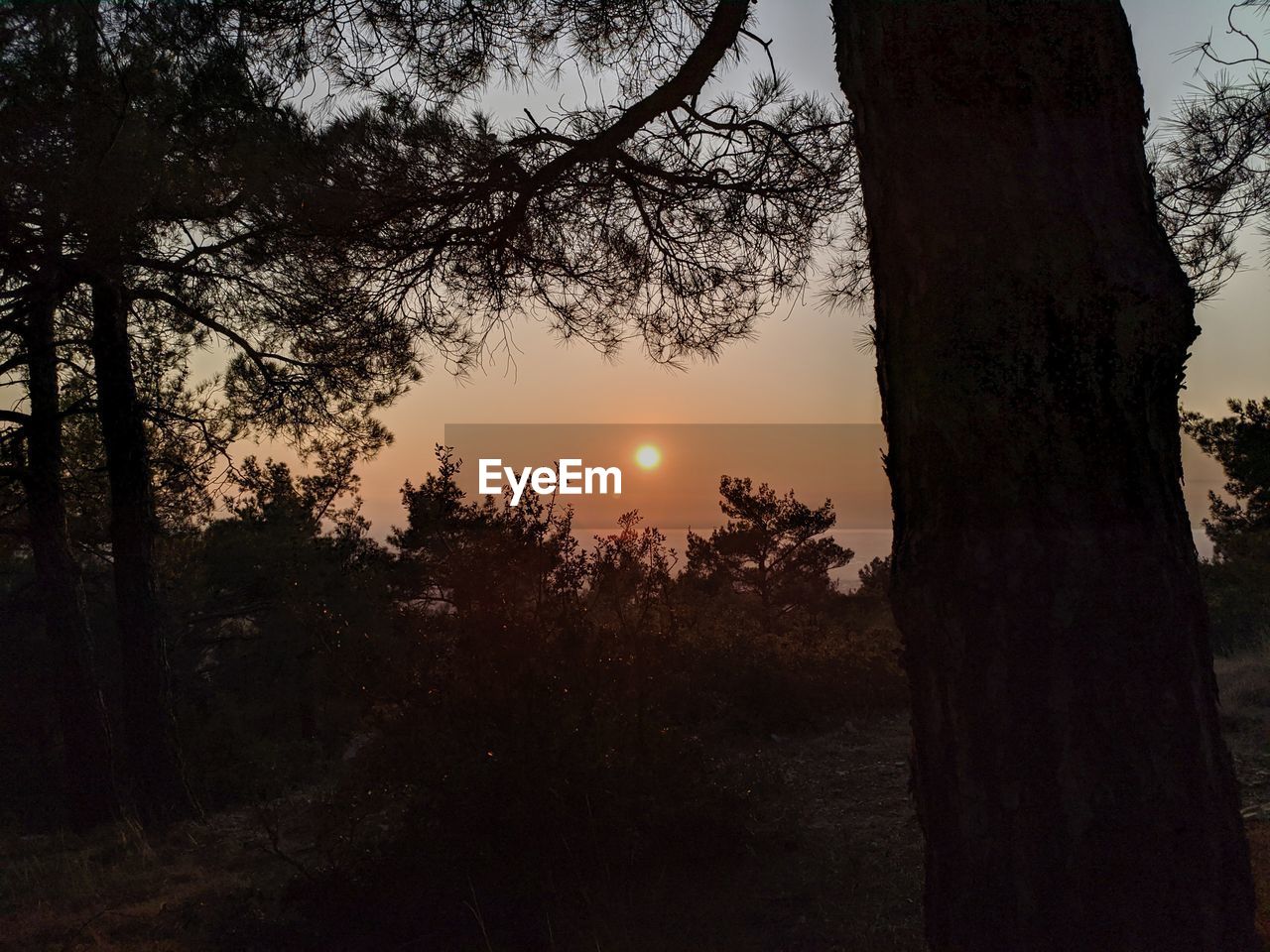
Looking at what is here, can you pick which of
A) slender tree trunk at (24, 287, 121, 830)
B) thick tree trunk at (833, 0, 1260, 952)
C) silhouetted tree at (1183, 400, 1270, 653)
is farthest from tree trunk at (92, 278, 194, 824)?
silhouetted tree at (1183, 400, 1270, 653)

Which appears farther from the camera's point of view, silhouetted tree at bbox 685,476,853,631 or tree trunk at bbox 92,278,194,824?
silhouetted tree at bbox 685,476,853,631

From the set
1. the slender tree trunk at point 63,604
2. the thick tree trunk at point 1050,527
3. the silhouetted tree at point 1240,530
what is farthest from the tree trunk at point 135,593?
the silhouetted tree at point 1240,530

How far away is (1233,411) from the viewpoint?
1058cm

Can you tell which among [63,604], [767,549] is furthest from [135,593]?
[767,549]

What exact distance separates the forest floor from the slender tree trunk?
1.45 meters

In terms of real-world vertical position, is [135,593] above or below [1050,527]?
above

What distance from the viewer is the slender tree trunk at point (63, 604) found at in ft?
26.7

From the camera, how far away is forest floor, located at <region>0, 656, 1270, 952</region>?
344 centimetres

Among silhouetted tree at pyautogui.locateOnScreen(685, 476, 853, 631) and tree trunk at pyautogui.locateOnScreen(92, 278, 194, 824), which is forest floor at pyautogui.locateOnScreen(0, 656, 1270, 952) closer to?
tree trunk at pyautogui.locateOnScreen(92, 278, 194, 824)

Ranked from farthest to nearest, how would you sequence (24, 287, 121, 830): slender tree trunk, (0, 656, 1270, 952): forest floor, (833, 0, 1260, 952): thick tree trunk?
(24, 287, 121, 830): slender tree trunk < (0, 656, 1270, 952): forest floor < (833, 0, 1260, 952): thick tree trunk

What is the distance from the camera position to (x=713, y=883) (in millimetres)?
3986

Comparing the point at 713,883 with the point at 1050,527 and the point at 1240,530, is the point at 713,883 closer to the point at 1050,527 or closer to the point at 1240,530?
the point at 1050,527

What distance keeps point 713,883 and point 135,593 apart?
5.88 metres

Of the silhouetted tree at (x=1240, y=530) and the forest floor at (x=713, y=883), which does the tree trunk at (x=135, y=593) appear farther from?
the silhouetted tree at (x=1240, y=530)
